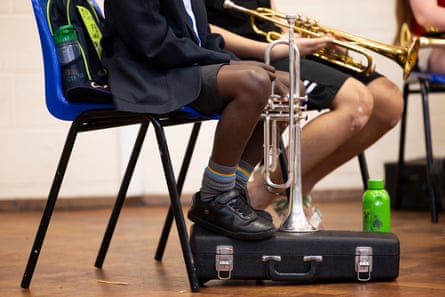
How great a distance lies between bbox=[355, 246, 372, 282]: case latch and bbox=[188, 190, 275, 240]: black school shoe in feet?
0.71

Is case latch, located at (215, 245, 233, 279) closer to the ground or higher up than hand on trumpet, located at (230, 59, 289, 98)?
closer to the ground

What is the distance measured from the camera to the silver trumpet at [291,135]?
7.52ft

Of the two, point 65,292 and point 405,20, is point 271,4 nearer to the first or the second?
point 405,20

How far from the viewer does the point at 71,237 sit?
3.40m

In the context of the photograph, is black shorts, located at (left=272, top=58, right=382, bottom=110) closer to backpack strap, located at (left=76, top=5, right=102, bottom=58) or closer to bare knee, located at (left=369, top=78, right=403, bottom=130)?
bare knee, located at (left=369, top=78, right=403, bottom=130)

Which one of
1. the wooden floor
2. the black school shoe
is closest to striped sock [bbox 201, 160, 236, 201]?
the black school shoe

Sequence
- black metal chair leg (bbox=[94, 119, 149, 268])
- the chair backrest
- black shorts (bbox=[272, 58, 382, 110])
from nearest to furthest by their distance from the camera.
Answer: the chair backrest → black metal chair leg (bbox=[94, 119, 149, 268]) → black shorts (bbox=[272, 58, 382, 110])

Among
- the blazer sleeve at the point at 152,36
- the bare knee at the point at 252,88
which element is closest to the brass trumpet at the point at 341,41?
the blazer sleeve at the point at 152,36

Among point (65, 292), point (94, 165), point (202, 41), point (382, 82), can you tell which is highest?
point (202, 41)

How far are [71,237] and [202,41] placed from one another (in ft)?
4.10

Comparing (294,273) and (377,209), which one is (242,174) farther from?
(377,209)

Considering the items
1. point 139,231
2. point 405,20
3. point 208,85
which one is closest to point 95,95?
point 208,85

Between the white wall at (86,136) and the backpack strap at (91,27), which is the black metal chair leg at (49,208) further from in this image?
the white wall at (86,136)

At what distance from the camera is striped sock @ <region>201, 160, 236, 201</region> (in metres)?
2.21
